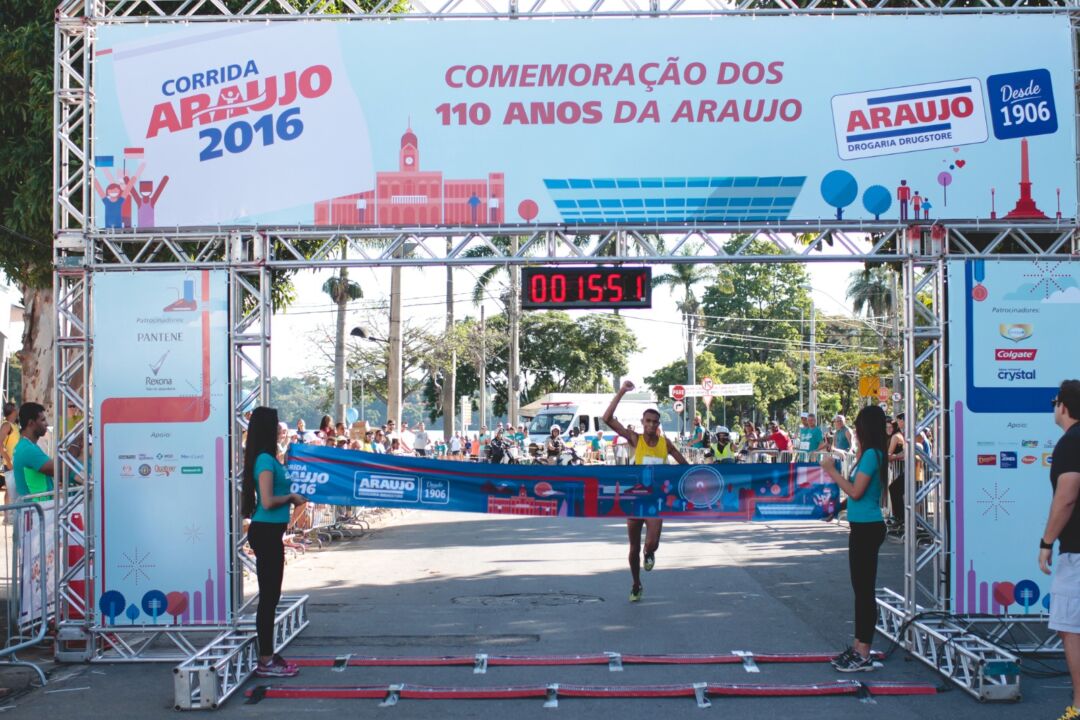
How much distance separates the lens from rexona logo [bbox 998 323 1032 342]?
9.22 meters

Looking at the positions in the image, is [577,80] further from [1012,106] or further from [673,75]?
[1012,106]

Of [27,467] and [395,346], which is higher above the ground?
[395,346]

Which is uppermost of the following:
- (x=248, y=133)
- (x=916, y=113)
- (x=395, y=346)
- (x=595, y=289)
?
(x=916, y=113)

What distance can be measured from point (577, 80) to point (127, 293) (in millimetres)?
4502

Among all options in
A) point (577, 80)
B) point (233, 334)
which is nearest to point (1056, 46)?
point (577, 80)

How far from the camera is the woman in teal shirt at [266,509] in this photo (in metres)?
8.11

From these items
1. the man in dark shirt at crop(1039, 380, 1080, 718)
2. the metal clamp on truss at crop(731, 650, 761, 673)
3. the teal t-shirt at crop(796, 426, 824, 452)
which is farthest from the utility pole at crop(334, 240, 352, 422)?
the man in dark shirt at crop(1039, 380, 1080, 718)

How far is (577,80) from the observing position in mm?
9422

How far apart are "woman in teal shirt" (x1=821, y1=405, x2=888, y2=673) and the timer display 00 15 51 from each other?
7.07 feet

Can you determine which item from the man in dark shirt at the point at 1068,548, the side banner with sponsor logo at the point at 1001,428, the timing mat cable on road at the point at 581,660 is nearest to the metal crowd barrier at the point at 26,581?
the timing mat cable on road at the point at 581,660

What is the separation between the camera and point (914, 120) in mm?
9289

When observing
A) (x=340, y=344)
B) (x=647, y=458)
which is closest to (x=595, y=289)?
(x=647, y=458)

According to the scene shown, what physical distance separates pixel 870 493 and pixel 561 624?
3.52 m

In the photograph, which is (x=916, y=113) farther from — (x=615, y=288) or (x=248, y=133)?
(x=248, y=133)
